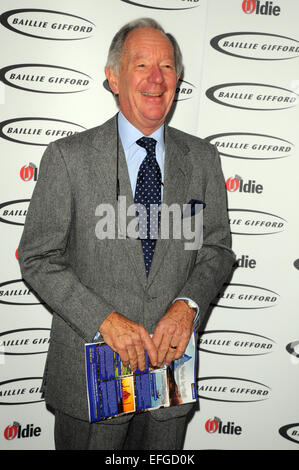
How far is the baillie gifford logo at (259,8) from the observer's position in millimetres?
2461

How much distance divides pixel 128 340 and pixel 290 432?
1.81 metres

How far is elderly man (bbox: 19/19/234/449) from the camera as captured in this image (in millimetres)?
1667

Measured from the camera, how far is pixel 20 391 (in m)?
2.67

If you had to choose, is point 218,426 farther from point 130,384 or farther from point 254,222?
point 130,384

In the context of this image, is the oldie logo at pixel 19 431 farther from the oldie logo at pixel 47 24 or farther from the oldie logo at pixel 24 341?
the oldie logo at pixel 47 24

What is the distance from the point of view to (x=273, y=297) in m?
2.72

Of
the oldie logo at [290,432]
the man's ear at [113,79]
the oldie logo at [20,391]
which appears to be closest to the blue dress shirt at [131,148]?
the man's ear at [113,79]

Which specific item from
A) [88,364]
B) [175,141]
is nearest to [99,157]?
[175,141]

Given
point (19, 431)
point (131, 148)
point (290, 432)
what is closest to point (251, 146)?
point (131, 148)

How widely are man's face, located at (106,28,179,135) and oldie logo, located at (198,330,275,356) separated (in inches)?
57.1

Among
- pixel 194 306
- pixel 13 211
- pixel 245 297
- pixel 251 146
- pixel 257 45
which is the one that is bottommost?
pixel 245 297
